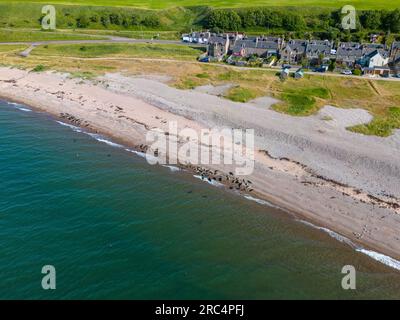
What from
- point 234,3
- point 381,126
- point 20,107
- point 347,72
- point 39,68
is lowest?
point 381,126

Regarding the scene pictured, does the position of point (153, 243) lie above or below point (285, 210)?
below

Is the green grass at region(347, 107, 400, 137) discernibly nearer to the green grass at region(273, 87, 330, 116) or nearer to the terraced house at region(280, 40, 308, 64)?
the green grass at region(273, 87, 330, 116)

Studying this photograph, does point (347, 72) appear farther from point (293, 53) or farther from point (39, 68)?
point (39, 68)

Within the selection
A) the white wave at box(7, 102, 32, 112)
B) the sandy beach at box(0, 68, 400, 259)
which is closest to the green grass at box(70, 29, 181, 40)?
the sandy beach at box(0, 68, 400, 259)

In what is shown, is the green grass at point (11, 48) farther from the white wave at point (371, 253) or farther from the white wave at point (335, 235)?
the white wave at point (371, 253)

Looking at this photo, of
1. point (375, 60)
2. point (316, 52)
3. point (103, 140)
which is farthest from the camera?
point (316, 52)

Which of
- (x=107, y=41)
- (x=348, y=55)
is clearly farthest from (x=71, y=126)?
(x=348, y=55)
